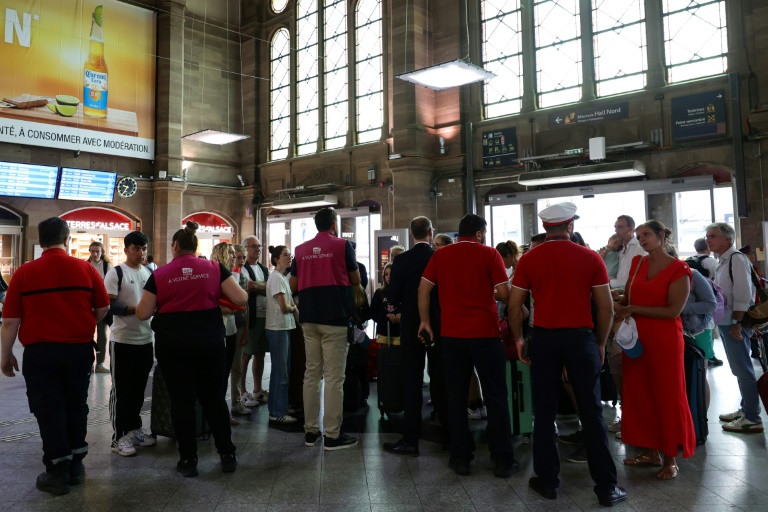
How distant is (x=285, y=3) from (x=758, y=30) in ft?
41.4

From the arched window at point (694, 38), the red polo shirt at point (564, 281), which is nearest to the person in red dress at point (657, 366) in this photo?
the red polo shirt at point (564, 281)

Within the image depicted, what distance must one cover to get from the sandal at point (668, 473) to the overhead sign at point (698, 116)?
832 centimetres

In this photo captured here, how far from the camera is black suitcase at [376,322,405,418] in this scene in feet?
14.5

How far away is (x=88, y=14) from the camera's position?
47.4 feet

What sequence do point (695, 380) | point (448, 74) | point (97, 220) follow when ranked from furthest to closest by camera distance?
point (97, 220)
point (448, 74)
point (695, 380)

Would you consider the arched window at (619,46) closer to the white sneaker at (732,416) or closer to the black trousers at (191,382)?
the white sneaker at (732,416)

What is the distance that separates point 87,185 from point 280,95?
20.0ft

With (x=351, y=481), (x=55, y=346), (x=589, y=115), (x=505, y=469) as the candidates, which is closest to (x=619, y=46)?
(x=589, y=115)

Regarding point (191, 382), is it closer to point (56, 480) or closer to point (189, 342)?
point (189, 342)

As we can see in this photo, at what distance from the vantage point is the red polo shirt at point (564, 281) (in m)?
3.19

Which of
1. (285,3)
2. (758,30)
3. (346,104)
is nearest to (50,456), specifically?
(758,30)

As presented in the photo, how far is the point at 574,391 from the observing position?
3.19 meters

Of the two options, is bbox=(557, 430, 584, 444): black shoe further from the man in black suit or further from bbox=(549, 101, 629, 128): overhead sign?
bbox=(549, 101, 629, 128): overhead sign

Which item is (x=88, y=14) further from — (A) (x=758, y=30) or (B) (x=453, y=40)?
(A) (x=758, y=30)
